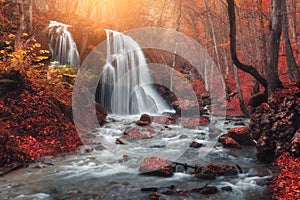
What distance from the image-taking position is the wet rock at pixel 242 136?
435 inches

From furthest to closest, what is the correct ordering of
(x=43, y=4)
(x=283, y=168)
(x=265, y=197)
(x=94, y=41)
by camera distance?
(x=43, y=4) < (x=94, y=41) < (x=283, y=168) < (x=265, y=197)

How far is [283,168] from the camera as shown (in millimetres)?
7109

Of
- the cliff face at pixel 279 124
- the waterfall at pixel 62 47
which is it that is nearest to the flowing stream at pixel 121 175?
the cliff face at pixel 279 124

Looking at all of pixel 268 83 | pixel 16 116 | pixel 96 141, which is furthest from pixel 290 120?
pixel 16 116

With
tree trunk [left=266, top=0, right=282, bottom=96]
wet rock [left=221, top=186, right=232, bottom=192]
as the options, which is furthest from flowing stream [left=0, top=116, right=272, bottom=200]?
tree trunk [left=266, top=0, right=282, bottom=96]

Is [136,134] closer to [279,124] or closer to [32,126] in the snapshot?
[32,126]

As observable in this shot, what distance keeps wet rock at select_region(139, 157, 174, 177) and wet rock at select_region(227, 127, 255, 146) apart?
4.57 m

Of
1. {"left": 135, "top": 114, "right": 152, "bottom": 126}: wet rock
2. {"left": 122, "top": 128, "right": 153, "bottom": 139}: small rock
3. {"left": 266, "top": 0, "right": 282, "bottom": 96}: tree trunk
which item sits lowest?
{"left": 122, "top": 128, "right": 153, "bottom": 139}: small rock

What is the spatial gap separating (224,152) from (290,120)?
313 cm

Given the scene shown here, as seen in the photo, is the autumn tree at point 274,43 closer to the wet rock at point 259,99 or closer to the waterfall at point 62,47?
the wet rock at point 259,99

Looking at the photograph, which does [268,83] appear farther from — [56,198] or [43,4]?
[43,4]

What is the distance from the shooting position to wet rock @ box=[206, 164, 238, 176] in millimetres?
7546

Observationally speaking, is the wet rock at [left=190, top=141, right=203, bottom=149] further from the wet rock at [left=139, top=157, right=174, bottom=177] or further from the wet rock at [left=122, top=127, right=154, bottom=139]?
the wet rock at [left=139, top=157, right=174, bottom=177]

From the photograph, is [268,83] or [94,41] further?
[94,41]
